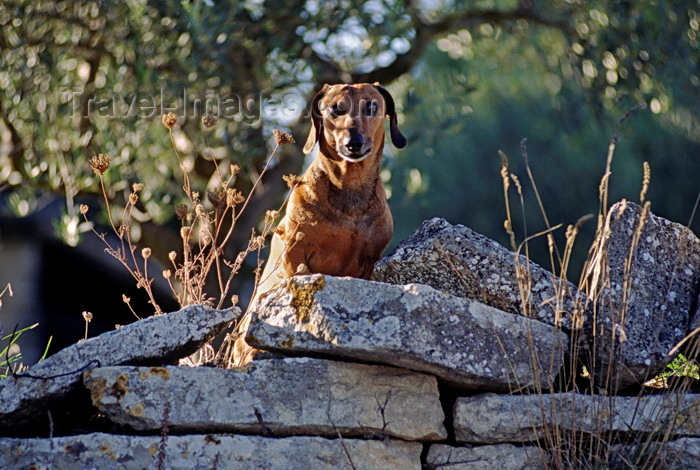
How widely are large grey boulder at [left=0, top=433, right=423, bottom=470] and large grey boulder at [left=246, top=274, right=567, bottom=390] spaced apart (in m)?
0.37

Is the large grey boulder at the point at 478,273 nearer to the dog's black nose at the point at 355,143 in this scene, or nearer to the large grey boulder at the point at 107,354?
the dog's black nose at the point at 355,143

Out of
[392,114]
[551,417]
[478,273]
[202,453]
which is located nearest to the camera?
[202,453]

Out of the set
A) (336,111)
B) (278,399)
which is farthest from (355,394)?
(336,111)

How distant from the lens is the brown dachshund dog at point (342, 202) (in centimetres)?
425

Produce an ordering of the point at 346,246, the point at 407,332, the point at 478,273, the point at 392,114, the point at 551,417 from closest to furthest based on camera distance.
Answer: the point at 407,332
the point at 551,417
the point at 478,273
the point at 346,246
the point at 392,114

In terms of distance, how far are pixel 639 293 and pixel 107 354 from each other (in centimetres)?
236

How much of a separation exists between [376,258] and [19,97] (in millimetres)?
5365

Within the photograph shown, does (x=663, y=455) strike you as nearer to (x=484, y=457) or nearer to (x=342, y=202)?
(x=484, y=457)

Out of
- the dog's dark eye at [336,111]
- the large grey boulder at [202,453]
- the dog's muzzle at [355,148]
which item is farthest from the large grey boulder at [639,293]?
→ the dog's dark eye at [336,111]

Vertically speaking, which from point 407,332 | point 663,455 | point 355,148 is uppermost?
point 355,148

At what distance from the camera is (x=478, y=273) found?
391 centimetres

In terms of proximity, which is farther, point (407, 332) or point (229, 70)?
point (229, 70)

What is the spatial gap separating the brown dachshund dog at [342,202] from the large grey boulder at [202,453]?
923mm

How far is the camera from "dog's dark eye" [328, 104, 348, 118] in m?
4.34
